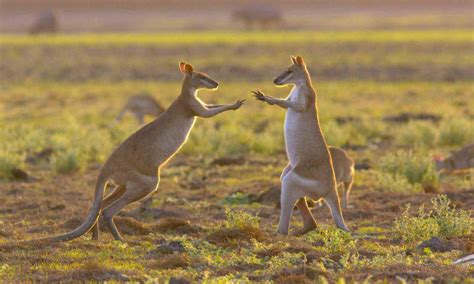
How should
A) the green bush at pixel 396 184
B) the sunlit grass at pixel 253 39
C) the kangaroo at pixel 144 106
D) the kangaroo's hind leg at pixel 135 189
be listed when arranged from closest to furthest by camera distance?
the kangaroo's hind leg at pixel 135 189, the green bush at pixel 396 184, the kangaroo at pixel 144 106, the sunlit grass at pixel 253 39

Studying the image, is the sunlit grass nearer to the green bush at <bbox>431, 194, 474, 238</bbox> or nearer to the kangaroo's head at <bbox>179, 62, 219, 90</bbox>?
the kangaroo's head at <bbox>179, 62, 219, 90</bbox>

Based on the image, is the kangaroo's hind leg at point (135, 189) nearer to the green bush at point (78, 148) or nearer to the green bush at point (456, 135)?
the green bush at point (78, 148)

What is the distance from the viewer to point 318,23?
89.8 meters

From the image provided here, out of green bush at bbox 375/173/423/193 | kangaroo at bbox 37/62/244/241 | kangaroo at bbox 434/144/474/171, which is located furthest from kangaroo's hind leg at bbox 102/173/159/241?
kangaroo at bbox 434/144/474/171

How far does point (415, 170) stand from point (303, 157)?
5057 millimetres

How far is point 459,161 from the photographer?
17.2 metres

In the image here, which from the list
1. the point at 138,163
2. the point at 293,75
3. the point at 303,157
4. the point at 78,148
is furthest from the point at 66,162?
the point at 303,157

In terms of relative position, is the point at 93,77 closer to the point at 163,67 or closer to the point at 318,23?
the point at 163,67

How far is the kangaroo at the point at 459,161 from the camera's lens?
17.1 m

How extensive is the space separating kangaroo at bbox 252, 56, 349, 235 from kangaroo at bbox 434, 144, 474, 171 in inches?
223

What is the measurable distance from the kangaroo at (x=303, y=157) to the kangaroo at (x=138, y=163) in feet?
2.34

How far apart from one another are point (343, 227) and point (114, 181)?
2.65 metres

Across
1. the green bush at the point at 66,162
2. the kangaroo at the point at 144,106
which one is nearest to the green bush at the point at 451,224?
the green bush at the point at 66,162

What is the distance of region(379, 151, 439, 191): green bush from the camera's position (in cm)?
1638
